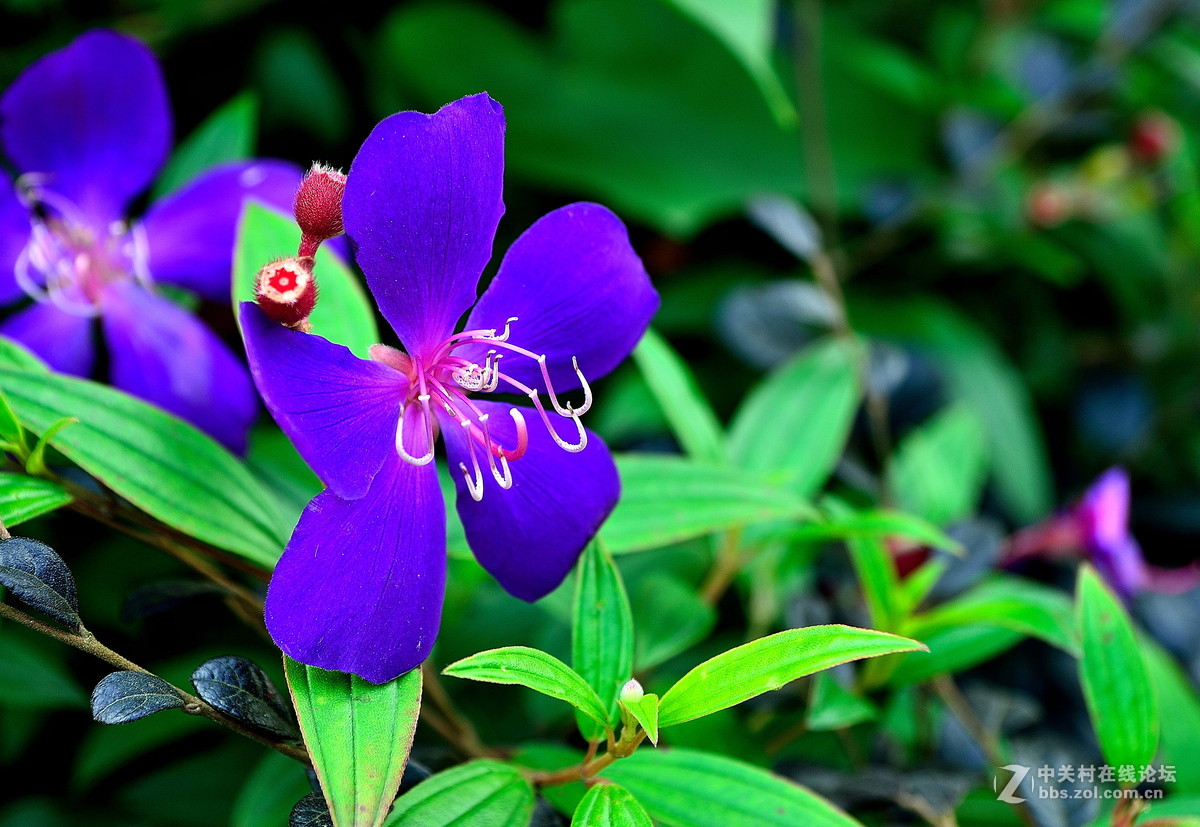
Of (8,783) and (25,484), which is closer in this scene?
(25,484)

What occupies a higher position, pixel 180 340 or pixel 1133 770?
pixel 180 340

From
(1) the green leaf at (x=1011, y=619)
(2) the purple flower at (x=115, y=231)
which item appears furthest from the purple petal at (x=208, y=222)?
(1) the green leaf at (x=1011, y=619)

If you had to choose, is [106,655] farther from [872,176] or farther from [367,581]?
[872,176]

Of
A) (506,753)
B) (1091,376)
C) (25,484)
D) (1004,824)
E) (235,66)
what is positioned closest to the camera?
(25,484)

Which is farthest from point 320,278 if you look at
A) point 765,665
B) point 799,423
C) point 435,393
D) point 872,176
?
point 872,176

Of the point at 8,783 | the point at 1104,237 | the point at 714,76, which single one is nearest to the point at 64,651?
the point at 8,783

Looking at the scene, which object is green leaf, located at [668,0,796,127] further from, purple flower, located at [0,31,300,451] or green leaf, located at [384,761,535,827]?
green leaf, located at [384,761,535,827]

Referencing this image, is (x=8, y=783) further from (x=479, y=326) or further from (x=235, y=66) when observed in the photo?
(x=235, y=66)

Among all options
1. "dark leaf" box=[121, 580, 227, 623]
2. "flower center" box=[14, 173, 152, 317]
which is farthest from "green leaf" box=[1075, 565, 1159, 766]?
"flower center" box=[14, 173, 152, 317]
